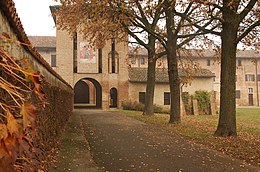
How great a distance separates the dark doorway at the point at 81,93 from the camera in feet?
159

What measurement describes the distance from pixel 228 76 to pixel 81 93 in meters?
39.7

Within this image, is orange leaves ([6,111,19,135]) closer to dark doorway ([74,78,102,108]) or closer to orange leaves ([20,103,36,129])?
orange leaves ([20,103,36,129])

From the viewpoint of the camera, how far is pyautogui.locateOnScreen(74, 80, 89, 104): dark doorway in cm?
4856

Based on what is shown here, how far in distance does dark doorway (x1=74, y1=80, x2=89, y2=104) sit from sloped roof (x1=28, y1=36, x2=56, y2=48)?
8.37m

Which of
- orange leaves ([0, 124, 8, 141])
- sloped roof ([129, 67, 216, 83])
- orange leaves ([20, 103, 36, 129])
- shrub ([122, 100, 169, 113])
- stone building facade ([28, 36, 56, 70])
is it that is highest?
stone building facade ([28, 36, 56, 70])

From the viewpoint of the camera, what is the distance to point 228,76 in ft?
37.1

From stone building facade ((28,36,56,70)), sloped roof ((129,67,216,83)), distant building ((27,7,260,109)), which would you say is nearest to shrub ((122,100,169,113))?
distant building ((27,7,260,109))

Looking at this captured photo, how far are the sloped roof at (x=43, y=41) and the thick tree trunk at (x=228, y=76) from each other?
35988 mm

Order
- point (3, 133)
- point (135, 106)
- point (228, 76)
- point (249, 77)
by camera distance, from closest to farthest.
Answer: point (3, 133) < point (228, 76) < point (135, 106) < point (249, 77)

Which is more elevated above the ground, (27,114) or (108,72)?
(108,72)

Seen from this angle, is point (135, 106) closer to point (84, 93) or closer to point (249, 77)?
point (84, 93)

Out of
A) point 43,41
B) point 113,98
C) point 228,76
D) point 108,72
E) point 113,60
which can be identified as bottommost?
point 113,98

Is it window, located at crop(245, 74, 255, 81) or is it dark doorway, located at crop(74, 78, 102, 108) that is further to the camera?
window, located at crop(245, 74, 255, 81)

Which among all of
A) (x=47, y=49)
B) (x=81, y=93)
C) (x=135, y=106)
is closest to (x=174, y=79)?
(x=135, y=106)
